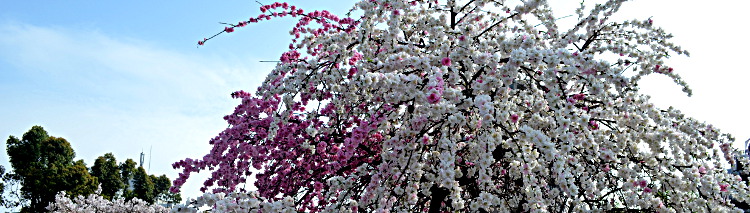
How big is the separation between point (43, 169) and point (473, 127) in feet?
108

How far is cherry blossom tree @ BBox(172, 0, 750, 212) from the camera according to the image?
482cm

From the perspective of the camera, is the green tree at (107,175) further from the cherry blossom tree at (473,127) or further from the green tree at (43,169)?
the cherry blossom tree at (473,127)

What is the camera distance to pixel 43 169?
2994cm

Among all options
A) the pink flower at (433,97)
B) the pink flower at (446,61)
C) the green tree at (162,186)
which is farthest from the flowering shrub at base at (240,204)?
the green tree at (162,186)

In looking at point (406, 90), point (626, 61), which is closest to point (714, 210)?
point (626, 61)

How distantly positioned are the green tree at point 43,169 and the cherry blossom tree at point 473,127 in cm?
2634

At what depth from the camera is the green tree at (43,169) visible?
28.9m

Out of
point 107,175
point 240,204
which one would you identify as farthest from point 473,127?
point 107,175

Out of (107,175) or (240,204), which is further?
(107,175)

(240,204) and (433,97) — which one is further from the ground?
(433,97)

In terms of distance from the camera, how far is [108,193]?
115 feet

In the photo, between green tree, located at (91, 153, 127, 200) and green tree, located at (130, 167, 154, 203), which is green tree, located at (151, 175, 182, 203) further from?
green tree, located at (91, 153, 127, 200)

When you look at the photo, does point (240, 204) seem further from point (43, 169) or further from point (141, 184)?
point (141, 184)

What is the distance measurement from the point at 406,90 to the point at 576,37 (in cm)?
356
